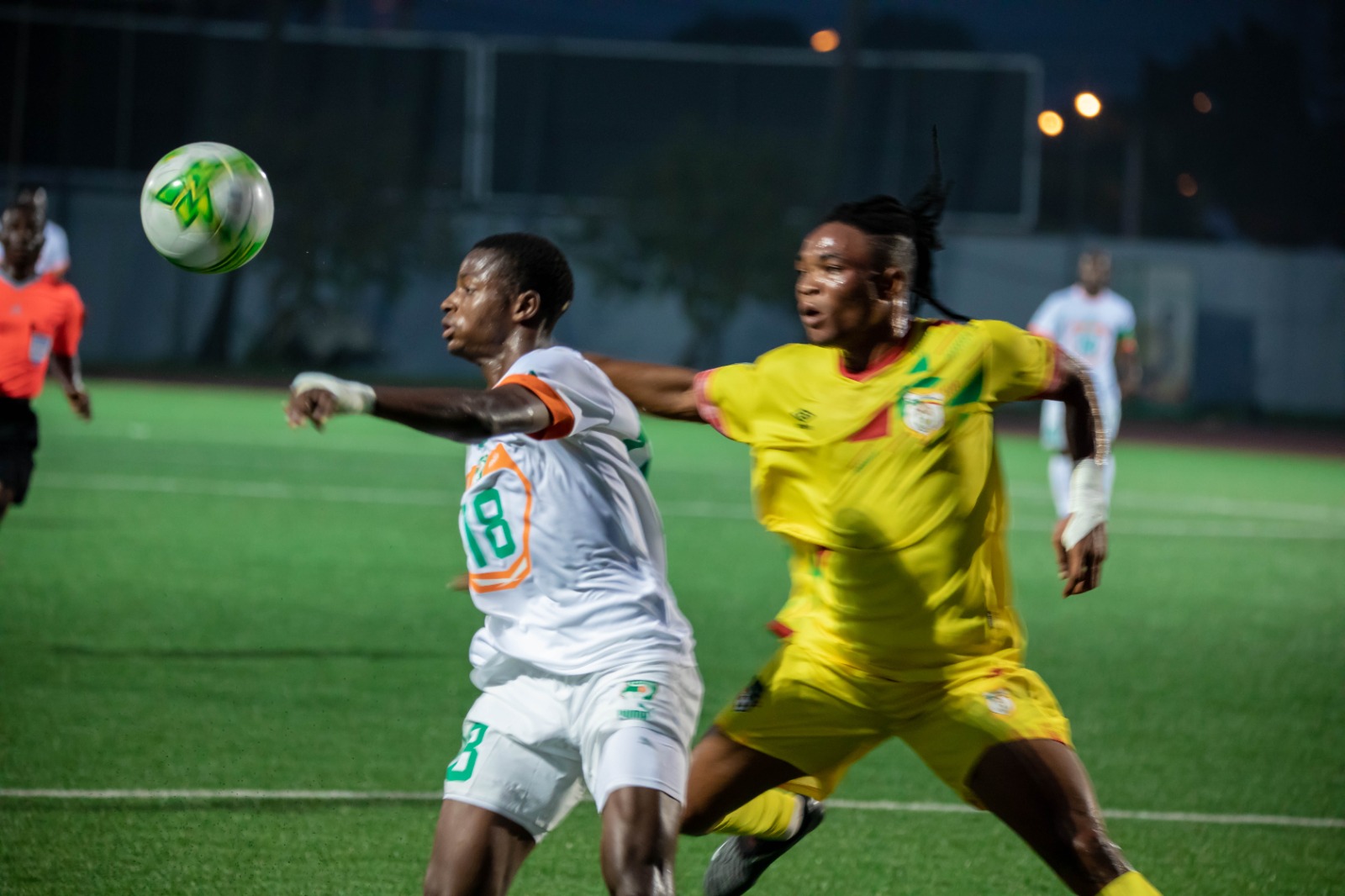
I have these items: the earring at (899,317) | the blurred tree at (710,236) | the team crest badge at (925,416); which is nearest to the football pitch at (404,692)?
the team crest badge at (925,416)

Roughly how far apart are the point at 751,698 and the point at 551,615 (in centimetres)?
72

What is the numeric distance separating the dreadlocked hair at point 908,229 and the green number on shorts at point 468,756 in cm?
155

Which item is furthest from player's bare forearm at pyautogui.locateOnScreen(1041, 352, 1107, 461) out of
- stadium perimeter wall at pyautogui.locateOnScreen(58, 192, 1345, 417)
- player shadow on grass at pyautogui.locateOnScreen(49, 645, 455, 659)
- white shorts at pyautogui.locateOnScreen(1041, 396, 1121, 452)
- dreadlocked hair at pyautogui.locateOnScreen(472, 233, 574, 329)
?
stadium perimeter wall at pyautogui.locateOnScreen(58, 192, 1345, 417)

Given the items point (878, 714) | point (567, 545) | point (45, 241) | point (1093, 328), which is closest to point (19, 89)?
point (1093, 328)

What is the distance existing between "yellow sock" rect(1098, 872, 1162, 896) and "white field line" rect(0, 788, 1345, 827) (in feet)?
8.17

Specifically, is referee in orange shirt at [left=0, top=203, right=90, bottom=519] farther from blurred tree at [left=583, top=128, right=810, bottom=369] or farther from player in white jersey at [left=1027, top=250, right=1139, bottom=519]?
blurred tree at [left=583, top=128, right=810, bottom=369]

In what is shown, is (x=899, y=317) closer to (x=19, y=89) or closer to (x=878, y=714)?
(x=878, y=714)

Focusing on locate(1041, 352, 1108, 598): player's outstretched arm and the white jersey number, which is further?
locate(1041, 352, 1108, 598): player's outstretched arm

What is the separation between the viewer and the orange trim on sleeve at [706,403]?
449 cm

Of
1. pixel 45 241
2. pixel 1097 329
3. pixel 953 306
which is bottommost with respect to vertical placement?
→ pixel 45 241

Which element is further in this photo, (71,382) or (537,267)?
(71,382)

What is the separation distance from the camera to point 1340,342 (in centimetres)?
3816

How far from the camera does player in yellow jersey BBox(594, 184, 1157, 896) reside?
4.21 metres

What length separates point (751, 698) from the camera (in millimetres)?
4406
